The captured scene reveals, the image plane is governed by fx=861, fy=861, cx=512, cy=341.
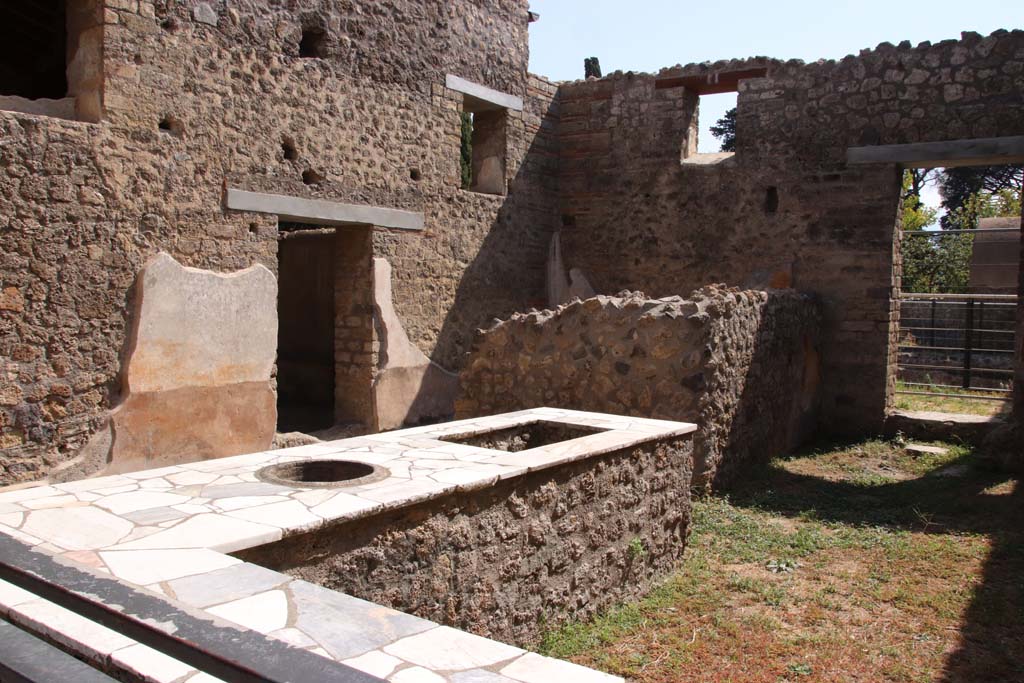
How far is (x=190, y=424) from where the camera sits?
6508 mm

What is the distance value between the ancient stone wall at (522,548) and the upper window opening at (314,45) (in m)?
4.94

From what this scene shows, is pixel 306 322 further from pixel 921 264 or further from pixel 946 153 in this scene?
pixel 921 264

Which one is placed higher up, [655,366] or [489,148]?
[489,148]

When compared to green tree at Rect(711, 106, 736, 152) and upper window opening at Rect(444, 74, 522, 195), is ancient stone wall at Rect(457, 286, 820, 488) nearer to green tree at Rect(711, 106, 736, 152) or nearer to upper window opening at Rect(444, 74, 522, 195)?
upper window opening at Rect(444, 74, 522, 195)

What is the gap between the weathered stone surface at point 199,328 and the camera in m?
6.19

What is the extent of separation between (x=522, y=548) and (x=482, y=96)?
6.82 m

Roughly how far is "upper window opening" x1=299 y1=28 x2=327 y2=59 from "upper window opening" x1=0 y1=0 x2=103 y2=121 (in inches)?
74.8

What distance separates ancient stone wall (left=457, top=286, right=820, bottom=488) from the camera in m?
6.17

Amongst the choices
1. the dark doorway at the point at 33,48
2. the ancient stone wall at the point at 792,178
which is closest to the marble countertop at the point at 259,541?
the ancient stone wall at the point at 792,178

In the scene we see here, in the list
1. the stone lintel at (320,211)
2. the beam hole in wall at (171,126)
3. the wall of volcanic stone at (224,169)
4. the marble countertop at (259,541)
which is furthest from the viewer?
the stone lintel at (320,211)

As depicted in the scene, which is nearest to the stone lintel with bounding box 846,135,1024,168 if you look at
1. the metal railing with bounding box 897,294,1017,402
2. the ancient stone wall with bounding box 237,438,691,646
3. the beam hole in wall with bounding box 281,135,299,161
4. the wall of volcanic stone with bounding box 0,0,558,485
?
the metal railing with bounding box 897,294,1017,402

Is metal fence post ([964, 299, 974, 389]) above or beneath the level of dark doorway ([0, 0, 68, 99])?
beneath

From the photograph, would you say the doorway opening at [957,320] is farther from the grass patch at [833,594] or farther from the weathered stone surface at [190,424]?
the weathered stone surface at [190,424]

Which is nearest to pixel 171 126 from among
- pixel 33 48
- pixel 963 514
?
pixel 33 48
